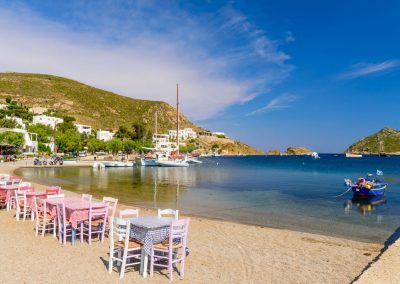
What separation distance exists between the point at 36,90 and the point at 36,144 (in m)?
77.5

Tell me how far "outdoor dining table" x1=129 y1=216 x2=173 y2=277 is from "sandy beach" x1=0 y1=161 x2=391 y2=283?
447 mm

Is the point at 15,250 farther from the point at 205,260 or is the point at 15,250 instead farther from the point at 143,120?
the point at 143,120

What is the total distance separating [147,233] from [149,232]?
0.05 metres

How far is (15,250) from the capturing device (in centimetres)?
883

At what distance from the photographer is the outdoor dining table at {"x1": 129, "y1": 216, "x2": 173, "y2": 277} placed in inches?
281

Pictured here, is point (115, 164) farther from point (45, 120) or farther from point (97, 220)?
point (45, 120)

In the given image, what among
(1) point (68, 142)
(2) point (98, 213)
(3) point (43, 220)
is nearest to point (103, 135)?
(1) point (68, 142)

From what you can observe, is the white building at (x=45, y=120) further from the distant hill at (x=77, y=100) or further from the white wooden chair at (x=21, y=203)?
the white wooden chair at (x=21, y=203)

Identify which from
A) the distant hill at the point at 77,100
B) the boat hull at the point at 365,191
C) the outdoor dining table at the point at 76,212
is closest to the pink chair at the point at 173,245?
the outdoor dining table at the point at 76,212

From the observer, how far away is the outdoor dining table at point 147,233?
7148 mm

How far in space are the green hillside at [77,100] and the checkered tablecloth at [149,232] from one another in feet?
456

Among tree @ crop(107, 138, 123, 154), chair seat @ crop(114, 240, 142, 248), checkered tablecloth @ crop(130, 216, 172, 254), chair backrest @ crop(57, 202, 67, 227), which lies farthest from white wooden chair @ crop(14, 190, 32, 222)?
tree @ crop(107, 138, 123, 154)

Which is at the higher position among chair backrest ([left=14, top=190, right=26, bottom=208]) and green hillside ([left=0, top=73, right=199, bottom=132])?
green hillside ([left=0, top=73, right=199, bottom=132])

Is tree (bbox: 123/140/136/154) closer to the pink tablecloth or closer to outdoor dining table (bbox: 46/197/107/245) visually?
the pink tablecloth
